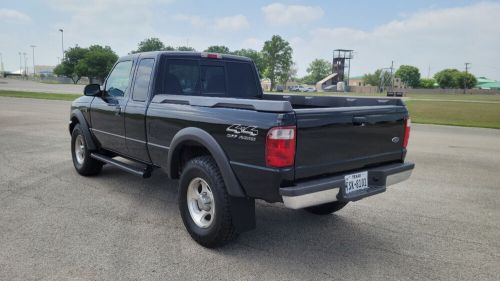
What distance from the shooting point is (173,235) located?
13.2ft

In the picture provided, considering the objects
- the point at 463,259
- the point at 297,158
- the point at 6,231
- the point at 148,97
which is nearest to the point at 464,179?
the point at 463,259

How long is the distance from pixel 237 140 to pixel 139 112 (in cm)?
185

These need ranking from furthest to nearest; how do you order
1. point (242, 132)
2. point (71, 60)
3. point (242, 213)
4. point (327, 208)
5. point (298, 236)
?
1. point (71, 60)
2. point (327, 208)
3. point (298, 236)
4. point (242, 213)
5. point (242, 132)

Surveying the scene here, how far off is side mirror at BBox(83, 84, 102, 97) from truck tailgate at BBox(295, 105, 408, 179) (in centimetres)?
355

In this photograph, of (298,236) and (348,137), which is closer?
(348,137)

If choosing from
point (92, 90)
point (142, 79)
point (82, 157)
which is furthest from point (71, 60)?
point (142, 79)

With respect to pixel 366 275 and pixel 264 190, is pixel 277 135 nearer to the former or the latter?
pixel 264 190

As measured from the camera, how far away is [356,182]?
11.8 feet

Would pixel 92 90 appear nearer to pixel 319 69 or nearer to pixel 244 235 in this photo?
pixel 244 235

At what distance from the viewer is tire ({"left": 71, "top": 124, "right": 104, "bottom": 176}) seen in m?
6.15

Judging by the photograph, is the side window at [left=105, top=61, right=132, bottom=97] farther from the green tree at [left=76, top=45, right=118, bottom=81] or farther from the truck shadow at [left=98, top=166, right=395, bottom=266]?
the green tree at [left=76, top=45, right=118, bottom=81]

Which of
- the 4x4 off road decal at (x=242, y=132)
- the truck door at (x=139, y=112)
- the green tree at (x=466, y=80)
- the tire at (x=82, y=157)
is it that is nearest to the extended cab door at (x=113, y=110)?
the truck door at (x=139, y=112)

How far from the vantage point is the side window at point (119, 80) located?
208 inches

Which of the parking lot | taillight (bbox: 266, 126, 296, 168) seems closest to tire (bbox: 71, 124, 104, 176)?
the parking lot
